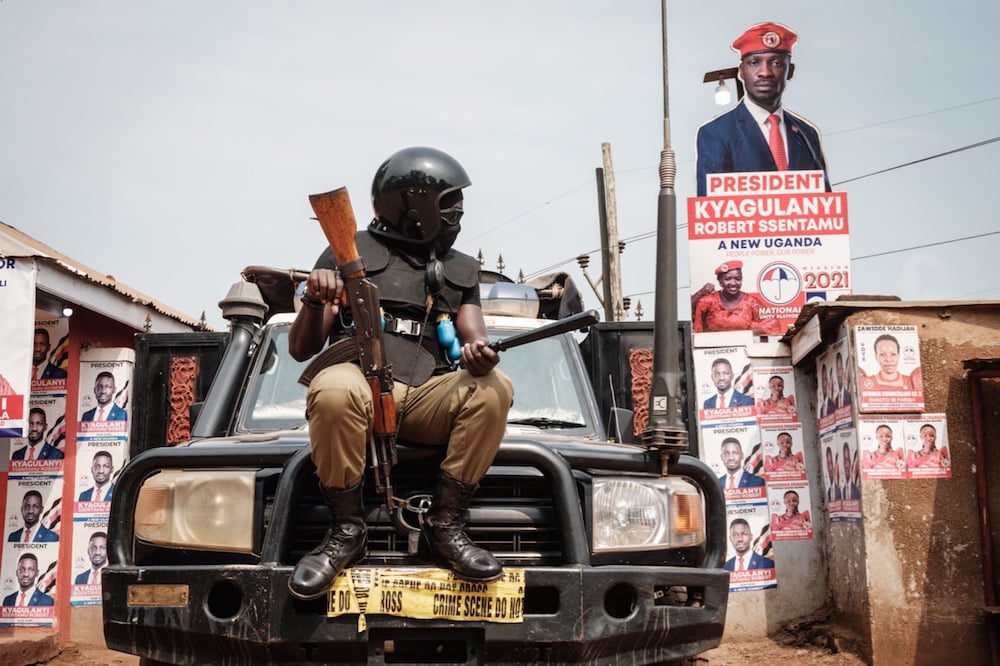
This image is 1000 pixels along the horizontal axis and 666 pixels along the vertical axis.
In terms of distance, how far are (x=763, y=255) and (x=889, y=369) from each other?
301 centimetres

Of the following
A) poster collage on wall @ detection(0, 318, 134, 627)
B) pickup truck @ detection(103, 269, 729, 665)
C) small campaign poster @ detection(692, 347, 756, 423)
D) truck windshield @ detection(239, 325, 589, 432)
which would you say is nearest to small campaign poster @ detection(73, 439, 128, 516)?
poster collage on wall @ detection(0, 318, 134, 627)

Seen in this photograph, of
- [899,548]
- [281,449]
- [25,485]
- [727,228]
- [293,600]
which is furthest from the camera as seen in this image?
[727,228]

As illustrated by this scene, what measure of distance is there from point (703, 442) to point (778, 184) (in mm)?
3317

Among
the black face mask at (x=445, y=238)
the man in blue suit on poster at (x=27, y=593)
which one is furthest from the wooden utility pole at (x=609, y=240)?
the black face mask at (x=445, y=238)

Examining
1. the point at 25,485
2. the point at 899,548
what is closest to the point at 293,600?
the point at 899,548

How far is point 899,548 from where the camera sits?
8.14 meters

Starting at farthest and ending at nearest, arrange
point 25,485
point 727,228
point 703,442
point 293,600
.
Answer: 1. point 727,228
2. point 703,442
3. point 25,485
4. point 293,600

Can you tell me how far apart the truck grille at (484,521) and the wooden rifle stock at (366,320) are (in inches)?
4.0

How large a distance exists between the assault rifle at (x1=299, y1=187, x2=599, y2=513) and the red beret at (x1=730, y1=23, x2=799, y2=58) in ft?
32.4

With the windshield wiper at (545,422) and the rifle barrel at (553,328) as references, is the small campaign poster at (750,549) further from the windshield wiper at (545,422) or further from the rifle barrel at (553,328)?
the rifle barrel at (553,328)

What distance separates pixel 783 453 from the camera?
985cm

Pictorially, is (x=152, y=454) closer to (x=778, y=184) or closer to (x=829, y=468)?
(x=829, y=468)

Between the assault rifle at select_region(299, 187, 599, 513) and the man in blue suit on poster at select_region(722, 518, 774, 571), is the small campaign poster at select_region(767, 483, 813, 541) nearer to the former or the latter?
the man in blue suit on poster at select_region(722, 518, 774, 571)

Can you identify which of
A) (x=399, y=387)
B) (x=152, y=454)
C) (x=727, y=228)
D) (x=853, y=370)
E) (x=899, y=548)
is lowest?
(x=899, y=548)
